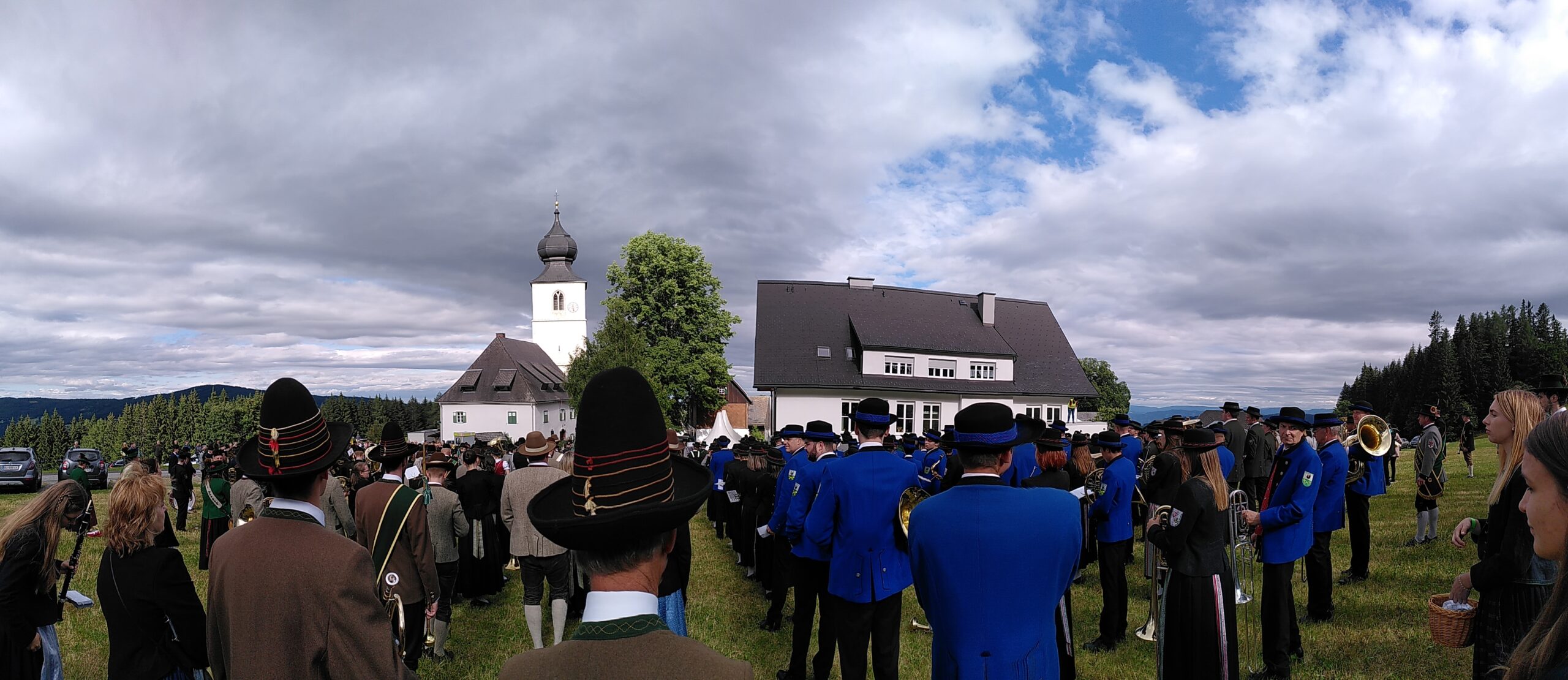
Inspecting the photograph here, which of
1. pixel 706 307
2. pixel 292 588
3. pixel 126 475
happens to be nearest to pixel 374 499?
pixel 126 475

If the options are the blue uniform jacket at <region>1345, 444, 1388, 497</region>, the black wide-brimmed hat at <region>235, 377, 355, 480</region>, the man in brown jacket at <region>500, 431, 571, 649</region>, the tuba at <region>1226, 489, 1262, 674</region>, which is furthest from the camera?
the blue uniform jacket at <region>1345, 444, 1388, 497</region>

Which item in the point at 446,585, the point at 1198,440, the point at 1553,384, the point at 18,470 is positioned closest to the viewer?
the point at 1198,440

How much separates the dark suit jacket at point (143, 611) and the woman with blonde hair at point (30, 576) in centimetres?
61

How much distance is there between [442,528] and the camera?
24.3 feet

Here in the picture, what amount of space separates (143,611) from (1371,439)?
10.9 meters

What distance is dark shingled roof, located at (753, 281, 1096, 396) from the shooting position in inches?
1613

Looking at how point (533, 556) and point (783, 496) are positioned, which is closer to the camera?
point (533, 556)

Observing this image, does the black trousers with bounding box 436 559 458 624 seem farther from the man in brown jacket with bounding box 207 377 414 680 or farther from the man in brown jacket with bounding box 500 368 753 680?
the man in brown jacket with bounding box 500 368 753 680

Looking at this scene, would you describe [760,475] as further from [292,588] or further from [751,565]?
[292,588]

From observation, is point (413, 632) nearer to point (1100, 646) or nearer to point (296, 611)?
point (296, 611)

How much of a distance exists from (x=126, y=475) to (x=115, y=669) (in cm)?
99

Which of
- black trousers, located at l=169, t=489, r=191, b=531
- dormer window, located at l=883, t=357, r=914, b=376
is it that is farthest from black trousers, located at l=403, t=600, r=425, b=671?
dormer window, located at l=883, t=357, r=914, b=376

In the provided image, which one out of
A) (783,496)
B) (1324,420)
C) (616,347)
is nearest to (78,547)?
(783,496)

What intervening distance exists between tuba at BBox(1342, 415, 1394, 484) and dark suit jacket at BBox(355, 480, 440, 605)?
9250mm
